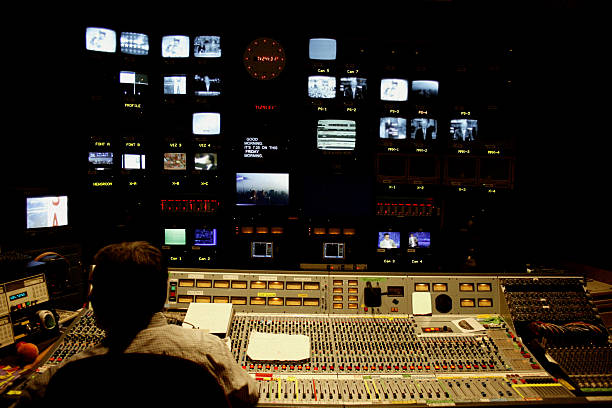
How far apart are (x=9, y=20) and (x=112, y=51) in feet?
2.99

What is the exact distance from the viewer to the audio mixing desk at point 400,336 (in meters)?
1.41

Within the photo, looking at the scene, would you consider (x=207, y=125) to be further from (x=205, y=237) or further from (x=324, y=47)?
(x=324, y=47)

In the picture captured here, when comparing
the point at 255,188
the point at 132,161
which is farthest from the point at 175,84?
the point at 255,188

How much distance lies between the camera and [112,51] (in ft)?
11.9

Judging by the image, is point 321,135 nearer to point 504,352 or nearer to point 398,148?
point 398,148

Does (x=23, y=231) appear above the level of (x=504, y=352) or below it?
above

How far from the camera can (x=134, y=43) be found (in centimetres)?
366

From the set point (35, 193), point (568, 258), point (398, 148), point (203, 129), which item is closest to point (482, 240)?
point (568, 258)

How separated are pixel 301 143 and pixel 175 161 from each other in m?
1.25

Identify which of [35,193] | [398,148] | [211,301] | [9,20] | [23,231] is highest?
[9,20]

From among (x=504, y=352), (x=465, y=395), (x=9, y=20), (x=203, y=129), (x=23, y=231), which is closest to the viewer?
(x=465, y=395)

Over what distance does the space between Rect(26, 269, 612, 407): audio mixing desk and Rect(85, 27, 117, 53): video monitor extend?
2823 millimetres

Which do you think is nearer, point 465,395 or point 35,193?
point 465,395

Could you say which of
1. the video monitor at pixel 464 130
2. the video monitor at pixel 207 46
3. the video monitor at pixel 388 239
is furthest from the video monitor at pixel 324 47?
the video monitor at pixel 388 239
